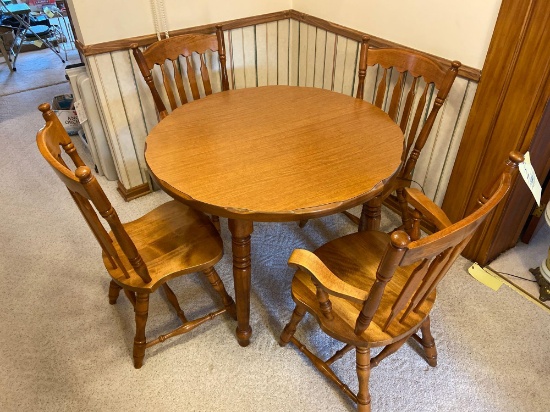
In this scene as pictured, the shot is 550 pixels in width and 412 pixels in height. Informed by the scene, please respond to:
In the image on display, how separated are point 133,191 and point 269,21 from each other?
4.03ft

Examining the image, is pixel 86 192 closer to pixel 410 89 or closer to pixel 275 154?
pixel 275 154

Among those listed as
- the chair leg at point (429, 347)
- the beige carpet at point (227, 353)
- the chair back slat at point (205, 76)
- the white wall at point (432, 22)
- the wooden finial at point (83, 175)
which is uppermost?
the white wall at point (432, 22)

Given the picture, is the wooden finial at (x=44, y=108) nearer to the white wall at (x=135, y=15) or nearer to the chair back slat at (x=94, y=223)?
the chair back slat at (x=94, y=223)

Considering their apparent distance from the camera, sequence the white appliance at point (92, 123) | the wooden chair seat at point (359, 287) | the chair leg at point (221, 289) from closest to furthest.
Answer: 1. the wooden chair seat at point (359, 287)
2. the chair leg at point (221, 289)
3. the white appliance at point (92, 123)

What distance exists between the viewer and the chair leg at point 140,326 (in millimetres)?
1416

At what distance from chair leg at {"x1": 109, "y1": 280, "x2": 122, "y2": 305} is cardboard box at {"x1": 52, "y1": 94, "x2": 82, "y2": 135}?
1.57 meters

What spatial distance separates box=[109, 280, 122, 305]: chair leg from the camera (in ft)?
5.64

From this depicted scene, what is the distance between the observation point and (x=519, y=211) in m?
1.87

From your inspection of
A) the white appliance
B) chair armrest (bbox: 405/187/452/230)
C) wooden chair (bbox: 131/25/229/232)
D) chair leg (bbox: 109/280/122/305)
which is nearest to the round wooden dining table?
chair armrest (bbox: 405/187/452/230)

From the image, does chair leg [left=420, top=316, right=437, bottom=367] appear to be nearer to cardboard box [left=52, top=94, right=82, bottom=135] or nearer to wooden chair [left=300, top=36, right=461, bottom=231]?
wooden chair [left=300, top=36, right=461, bottom=231]

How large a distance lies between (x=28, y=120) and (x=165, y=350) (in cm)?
251

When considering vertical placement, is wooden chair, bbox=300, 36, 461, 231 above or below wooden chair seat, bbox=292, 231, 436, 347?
above

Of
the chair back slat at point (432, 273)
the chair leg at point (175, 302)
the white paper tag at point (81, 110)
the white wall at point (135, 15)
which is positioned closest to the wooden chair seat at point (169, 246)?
the chair leg at point (175, 302)

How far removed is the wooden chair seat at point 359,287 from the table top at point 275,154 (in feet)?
0.88
